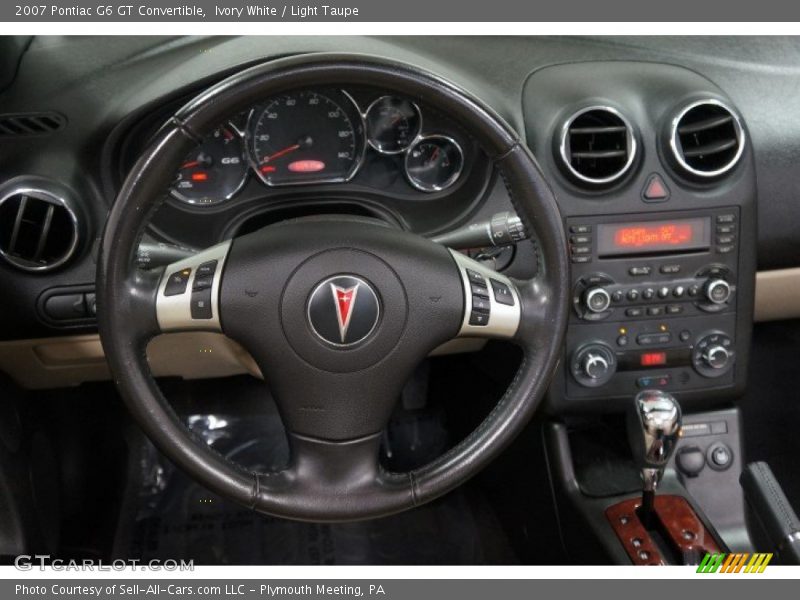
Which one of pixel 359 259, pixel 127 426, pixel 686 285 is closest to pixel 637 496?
pixel 686 285

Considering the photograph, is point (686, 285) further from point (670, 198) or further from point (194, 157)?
point (194, 157)

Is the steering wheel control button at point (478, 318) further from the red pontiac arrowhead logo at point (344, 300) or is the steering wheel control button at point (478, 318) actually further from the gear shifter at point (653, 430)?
the gear shifter at point (653, 430)

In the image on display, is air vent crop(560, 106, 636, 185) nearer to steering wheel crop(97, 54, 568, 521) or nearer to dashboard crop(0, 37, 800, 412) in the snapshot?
dashboard crop(0, 37, 800, 412)

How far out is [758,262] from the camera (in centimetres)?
174

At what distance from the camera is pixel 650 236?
1553 millimetres

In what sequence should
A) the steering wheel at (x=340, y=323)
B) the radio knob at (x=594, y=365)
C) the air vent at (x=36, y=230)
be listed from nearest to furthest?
the steering wheel at (x=340, y=323), the air vent at (x=36, y=230), the radio knob at (x=594, y=365)

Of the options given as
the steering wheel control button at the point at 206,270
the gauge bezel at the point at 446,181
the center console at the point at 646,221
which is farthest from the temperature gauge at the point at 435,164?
the steering wheel control button at the point at 206,270

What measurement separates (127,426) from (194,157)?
901 millimetres

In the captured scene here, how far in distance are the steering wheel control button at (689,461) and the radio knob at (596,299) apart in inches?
13.4

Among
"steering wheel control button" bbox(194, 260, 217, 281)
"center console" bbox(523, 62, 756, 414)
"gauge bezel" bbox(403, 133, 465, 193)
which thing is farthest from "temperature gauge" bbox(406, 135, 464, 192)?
"steering wheel control button" bbox(194, 260, 217, 281)

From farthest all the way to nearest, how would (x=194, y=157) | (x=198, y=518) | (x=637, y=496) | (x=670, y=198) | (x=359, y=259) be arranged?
(x=198, y=518)
(x=637, y=496)
(x=670, y=198)
(x=194, y=157)
(x=359, y=259)

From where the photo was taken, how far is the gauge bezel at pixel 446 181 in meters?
1.49

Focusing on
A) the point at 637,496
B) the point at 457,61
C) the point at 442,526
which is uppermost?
the point at 457,61

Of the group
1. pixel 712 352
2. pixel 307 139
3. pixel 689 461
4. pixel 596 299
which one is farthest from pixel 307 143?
pixel 689 461
